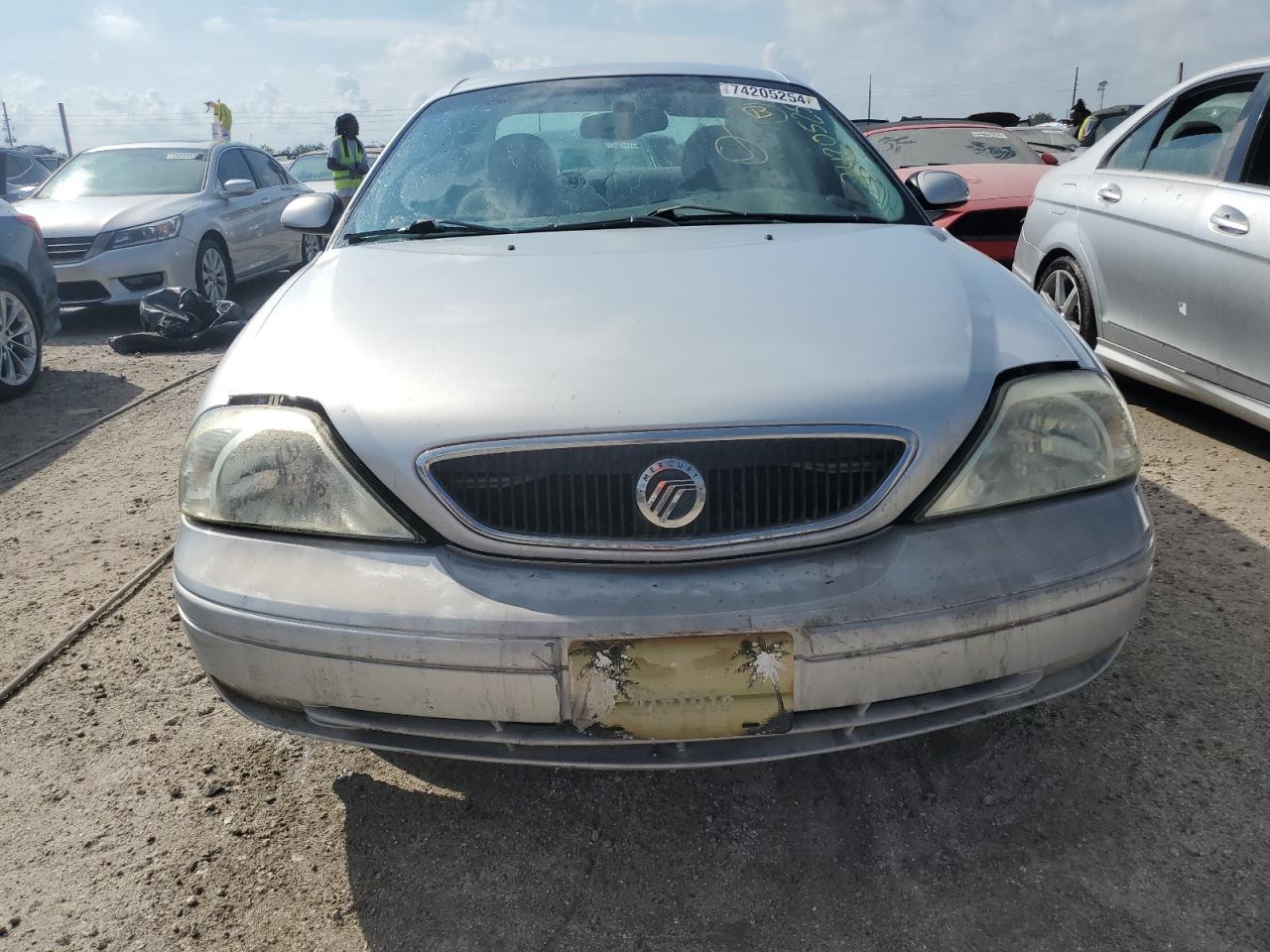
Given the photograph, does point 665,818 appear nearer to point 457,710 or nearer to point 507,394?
point 457,710

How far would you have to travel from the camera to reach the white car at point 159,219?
305 inches

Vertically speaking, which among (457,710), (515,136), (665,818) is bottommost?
(665,818)

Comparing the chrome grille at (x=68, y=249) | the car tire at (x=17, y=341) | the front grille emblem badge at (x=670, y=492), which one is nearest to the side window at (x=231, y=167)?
the chrome grille at (x=68, y=249)

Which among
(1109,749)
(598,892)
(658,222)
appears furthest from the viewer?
(658,222)

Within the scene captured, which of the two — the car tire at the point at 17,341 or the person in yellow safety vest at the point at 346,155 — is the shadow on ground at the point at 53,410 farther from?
the person in yellow safety vest at the point at 346,155

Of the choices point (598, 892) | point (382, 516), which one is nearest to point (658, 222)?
point (382, 516)

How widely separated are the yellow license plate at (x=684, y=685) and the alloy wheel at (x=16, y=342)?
5534mm

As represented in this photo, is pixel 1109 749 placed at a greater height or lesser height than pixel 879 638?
lesser

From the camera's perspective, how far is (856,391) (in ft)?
5.58

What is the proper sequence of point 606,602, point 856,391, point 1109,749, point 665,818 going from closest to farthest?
point 606,602, point 856,391, point 665,818, point 1109,749

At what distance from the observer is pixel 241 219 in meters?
8.93

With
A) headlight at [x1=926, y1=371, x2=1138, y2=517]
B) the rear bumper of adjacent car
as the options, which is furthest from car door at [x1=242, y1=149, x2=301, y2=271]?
headlight at [x1=926, y1=371, x2=1138, y2=517]

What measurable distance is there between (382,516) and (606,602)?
42cm

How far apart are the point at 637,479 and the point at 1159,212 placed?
11.0ft
